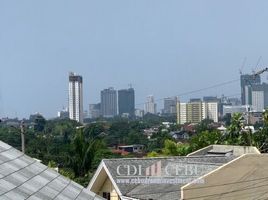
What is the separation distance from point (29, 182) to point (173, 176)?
16.8 m

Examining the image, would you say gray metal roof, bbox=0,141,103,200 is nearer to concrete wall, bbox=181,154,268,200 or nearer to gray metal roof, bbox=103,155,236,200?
concrete wall, bbox=181,154,268,200

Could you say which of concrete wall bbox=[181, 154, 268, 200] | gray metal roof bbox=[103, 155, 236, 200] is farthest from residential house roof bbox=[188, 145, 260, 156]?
concrete wall bbox=[181, 154, 268, 200]

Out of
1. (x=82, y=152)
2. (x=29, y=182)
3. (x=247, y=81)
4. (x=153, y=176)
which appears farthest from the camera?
(x=247, y=81)

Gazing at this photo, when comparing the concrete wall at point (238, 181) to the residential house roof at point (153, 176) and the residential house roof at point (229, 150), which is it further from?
the residential house roof at point (229, 150)

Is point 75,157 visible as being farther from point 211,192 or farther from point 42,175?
point 42,175

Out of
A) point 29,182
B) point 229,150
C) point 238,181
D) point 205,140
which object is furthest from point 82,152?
point 29,182

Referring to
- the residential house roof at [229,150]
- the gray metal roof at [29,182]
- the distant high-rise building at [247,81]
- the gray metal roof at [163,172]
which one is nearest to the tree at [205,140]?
the distant high-rise building at [247,81]

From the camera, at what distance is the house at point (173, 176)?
2247cm

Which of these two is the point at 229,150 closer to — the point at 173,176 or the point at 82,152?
the point at 173,176

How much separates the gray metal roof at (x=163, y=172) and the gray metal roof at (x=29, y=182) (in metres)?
13.0

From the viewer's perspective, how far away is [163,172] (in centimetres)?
2545

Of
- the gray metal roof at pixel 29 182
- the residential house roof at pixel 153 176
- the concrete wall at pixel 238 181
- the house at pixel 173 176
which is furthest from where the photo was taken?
the residential house roof at pixel 153 176

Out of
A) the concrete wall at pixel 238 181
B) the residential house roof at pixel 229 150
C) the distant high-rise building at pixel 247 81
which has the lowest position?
the concrete wall at pixel 238 181

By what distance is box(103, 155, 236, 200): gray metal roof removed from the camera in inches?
923
